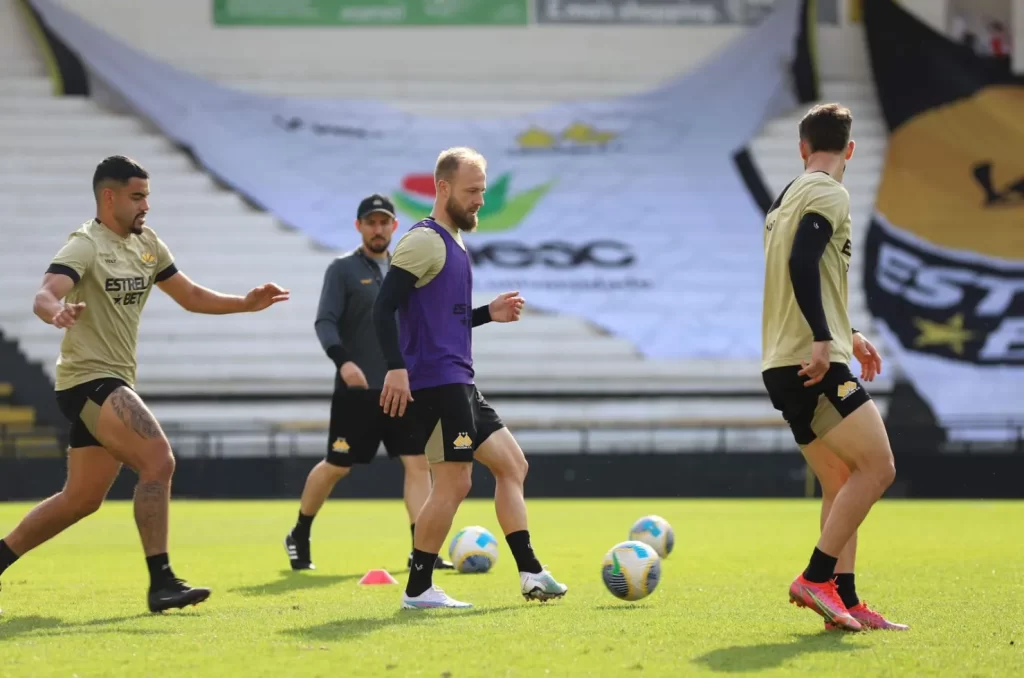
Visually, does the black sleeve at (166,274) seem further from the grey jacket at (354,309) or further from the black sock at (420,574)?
the grey jacket at (354,309)

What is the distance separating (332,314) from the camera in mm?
8852

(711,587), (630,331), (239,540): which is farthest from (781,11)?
(711,587)

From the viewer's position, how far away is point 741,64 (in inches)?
1124

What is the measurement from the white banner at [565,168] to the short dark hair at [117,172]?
62.4 ft

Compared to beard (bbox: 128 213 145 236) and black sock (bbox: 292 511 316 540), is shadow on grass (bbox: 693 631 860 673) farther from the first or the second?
black sock (bbox: 292 511 316 540)

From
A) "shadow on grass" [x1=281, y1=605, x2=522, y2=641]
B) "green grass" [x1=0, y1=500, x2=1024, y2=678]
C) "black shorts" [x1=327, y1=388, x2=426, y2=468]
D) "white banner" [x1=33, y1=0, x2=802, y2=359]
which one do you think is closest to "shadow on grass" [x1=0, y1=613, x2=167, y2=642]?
"green grass" [x1=0, y1=500, x2=1024, y2=678]

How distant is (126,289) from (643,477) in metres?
13.9

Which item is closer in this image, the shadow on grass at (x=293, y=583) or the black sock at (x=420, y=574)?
the black sock at (x=420, y=574)

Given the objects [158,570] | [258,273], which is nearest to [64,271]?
[158,570]

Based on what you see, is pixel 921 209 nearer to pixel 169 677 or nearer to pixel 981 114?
pixel 981 114

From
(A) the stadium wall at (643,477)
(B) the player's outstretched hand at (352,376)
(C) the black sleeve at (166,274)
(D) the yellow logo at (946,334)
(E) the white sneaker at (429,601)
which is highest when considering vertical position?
(C) the black sleeve at (166,274)

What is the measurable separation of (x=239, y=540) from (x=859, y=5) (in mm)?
21067

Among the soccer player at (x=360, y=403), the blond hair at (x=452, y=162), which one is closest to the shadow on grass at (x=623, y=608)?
the blond hair at (x=452, y=162)

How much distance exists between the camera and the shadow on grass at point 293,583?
7477 millimetres
